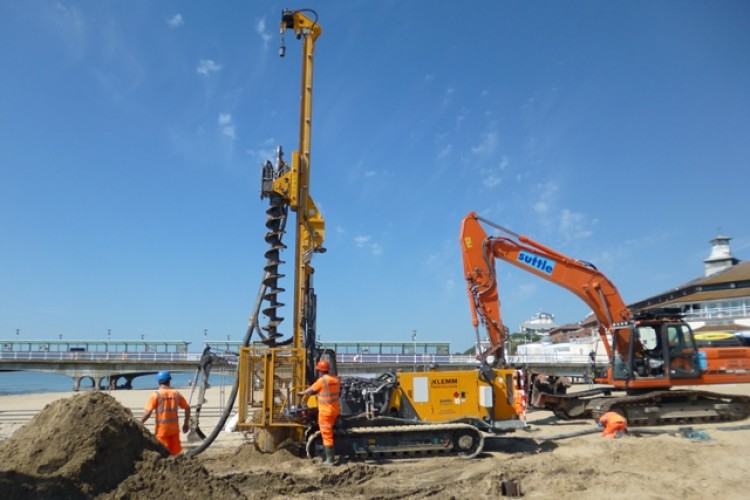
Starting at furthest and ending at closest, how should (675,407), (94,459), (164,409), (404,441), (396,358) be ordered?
(396,358), (675,407), (404,441), (164,409), (94,459)

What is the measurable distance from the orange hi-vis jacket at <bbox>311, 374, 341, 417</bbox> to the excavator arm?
5.10 metres

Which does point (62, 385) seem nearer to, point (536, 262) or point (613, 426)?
point (536, 262)

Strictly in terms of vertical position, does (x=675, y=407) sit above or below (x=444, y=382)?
below

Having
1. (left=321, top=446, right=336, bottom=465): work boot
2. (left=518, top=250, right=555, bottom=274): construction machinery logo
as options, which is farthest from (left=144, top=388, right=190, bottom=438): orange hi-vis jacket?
(left=518, top=250, right=555, bottom=274): construction machinery logo

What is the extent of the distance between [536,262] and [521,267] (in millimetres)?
419

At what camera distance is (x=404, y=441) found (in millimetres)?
10047

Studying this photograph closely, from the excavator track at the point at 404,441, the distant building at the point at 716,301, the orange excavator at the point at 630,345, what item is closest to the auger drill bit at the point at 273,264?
the excavator track at the point at 404,441

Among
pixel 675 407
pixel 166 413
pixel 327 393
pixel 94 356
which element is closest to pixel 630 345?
pixel 675 407

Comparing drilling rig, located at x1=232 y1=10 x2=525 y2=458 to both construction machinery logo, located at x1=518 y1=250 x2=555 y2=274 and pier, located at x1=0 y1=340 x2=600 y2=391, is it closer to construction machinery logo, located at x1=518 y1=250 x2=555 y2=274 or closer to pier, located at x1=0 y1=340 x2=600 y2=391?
construction machinery logo, located at x1=518 y1=250 x2=555 y2=274

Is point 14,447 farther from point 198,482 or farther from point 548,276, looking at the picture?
point 548,276

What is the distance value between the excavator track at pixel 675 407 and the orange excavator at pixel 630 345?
0.07 feet

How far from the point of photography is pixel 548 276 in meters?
14.4

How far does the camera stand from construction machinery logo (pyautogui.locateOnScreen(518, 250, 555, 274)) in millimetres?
14227

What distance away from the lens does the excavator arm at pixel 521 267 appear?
13.6 metres
